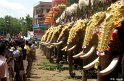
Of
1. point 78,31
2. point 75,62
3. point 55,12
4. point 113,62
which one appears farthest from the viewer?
point 55,12

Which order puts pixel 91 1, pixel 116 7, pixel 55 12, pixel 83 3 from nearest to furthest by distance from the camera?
pixel 116 7 < pixel 91 1 < pixel 83 3 < pixel 55 12

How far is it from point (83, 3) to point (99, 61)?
18169 mm

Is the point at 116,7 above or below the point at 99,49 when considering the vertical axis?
above

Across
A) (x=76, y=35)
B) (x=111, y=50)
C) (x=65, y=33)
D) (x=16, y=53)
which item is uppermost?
(x=65, y=33)

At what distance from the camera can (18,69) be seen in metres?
10.9

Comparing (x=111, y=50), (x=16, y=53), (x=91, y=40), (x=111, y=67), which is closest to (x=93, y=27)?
(x=91, y=40)

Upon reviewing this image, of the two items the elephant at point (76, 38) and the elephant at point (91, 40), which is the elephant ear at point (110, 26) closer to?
the elephant at point (91, 40)

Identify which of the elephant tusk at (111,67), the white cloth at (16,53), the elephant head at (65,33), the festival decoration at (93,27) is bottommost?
the elephant tusk at (111,67)

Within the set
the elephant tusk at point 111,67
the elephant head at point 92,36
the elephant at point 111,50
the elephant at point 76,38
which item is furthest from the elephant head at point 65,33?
the elephant tusk at point 111,67

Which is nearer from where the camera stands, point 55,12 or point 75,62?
point 75,62

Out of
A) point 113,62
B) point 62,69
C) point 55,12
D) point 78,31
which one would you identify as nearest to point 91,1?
point 62,69

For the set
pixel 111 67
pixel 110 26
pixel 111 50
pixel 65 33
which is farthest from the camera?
pixel 65 33

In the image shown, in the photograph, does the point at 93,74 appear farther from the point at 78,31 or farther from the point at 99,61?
the point at 99,61

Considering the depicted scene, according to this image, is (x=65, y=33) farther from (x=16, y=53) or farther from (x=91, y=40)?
(x=91, y=40)
